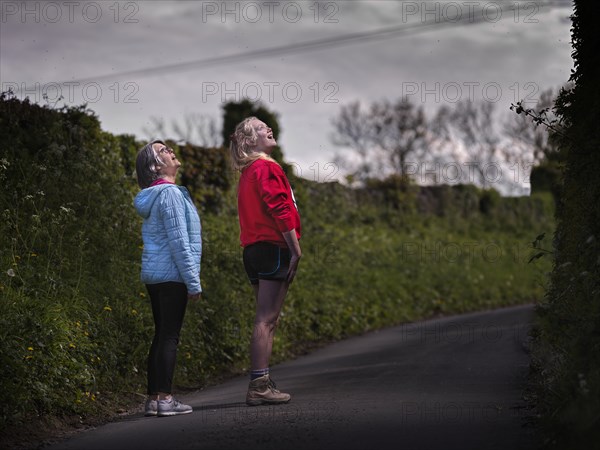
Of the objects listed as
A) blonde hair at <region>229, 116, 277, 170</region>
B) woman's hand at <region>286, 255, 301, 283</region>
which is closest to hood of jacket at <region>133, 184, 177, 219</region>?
blonde hair at <region>229, 116, 277, 170</region>

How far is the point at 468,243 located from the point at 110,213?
18076 mm

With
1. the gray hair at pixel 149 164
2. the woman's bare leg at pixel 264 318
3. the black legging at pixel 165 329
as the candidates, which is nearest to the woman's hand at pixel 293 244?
the woman's bare leg at pixel 264 318

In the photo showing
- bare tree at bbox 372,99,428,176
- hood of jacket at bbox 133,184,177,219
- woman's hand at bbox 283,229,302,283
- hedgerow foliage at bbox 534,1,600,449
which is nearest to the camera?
hedgerow foliage at bbox 534,1,600,449

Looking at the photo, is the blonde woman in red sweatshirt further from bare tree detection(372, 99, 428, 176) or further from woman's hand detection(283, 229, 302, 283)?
bare tree detection(372, 99, 428, 176)

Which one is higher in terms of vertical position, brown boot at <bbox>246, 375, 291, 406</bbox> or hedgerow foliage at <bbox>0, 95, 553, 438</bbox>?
hedgerow foliage at <bbox>0, 95, 553, 438</bbox>

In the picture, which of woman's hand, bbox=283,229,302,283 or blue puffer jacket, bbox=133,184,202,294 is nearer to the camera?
blue puffer jacket, bbox=133,184,202,294

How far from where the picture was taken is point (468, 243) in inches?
1115

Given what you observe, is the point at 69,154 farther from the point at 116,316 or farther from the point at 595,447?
the point at 595,447

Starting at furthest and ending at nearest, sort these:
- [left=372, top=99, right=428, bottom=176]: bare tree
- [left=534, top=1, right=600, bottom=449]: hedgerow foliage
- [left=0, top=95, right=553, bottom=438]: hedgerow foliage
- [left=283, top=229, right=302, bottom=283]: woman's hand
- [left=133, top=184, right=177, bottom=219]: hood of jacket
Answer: [left=372, top=99, right=428, bottom=176]: bare tree → [left=0, top=95, right=553, bottom=438]: hedgerow foliage → [left=283, top=229, right=302, bottom=283]: woman's hand → [left=133, top=184, right=177, bottom=219]: hood of jacket → [left=534, top=1, right=600, bottom=449]: hedgerow foliage

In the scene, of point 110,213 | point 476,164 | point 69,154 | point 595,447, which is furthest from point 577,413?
point 476,164

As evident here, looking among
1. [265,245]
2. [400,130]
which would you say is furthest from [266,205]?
[400,130]

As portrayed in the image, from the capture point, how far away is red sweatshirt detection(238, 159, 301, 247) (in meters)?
7.43

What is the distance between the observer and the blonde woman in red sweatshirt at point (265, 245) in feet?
24.5

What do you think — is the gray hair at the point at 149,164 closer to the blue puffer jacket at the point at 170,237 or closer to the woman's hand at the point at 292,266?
the blue puffer jacket at the point at 170,237
